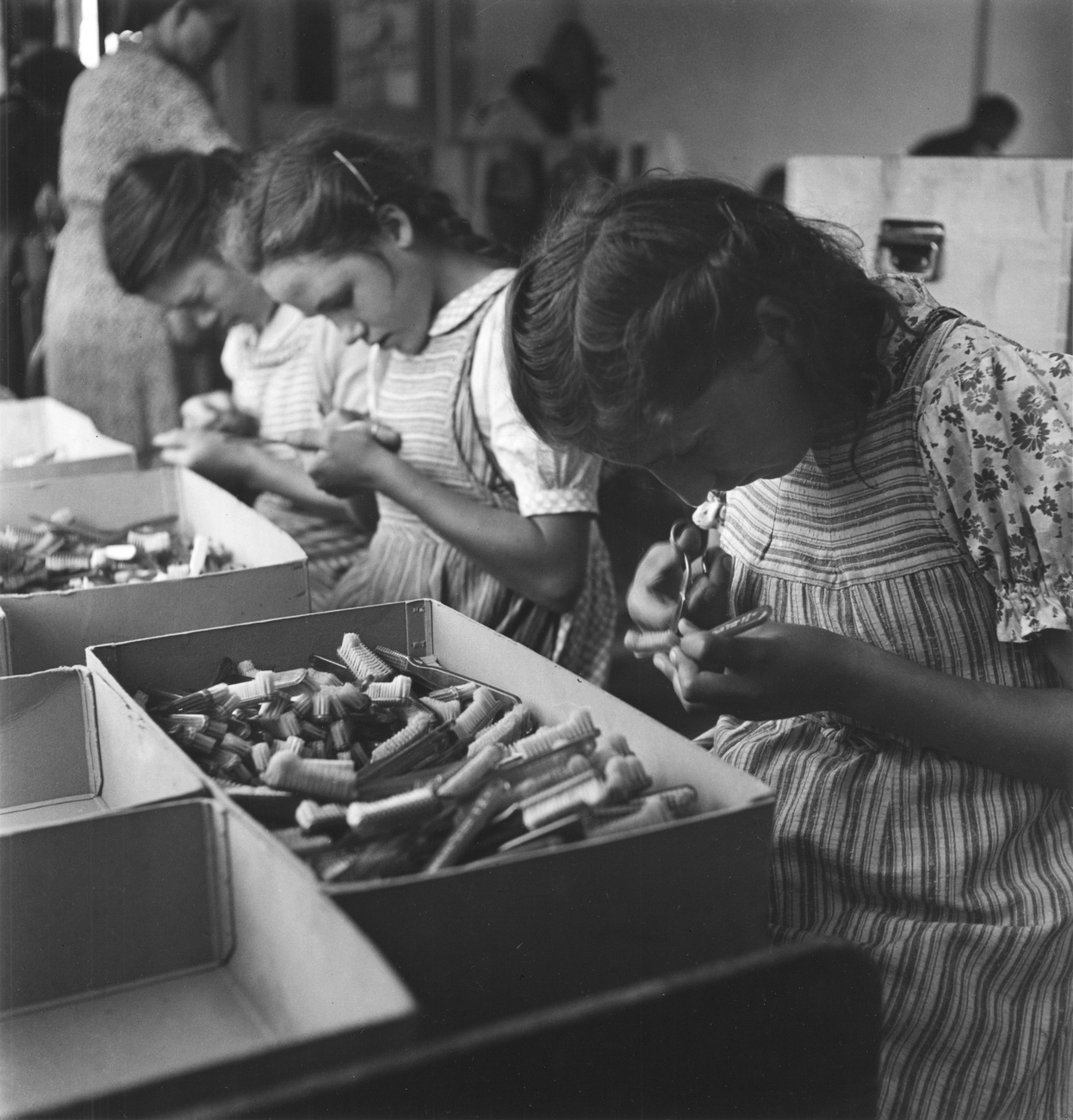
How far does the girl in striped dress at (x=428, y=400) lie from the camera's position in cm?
176

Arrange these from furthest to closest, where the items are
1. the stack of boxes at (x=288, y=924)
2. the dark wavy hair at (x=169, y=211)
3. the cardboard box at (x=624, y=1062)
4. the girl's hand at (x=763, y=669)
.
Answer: the dark wavy hair at (x=169, y=211) < the girl's hand at (x=763, y=669) < the stack of boxes at (x=288, y=924) < the cardboard box at (x=624, y=1062)

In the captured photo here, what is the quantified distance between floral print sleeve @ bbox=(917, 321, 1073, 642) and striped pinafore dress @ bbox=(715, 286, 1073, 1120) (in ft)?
0.12

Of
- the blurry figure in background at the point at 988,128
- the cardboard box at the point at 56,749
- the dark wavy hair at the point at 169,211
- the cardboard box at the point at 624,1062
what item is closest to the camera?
the cardboard box at the point at 624,1062

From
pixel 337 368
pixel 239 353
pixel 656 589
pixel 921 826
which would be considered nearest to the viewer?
pixel 921 826

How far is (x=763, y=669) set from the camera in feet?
3.28

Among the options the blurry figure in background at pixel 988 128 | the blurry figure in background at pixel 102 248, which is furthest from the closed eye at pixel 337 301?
the blurry figure in background at pixel 988 128

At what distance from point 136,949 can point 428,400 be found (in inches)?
44.0

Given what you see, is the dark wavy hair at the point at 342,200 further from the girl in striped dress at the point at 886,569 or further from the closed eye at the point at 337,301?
the girl in striped dress at the point at 886,569

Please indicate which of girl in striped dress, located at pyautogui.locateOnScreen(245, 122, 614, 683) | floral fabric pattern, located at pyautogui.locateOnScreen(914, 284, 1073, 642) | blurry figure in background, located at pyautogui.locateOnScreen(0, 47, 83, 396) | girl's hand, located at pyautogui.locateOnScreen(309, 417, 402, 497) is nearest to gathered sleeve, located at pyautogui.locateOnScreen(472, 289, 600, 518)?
girl in striped dress, located at pyautogui.locateOnScreen(245, 122, 614, 683)

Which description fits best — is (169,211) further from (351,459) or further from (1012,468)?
(1012,468)

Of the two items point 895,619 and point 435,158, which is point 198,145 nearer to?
point 895,619

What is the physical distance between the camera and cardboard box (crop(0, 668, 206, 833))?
3.90 feet

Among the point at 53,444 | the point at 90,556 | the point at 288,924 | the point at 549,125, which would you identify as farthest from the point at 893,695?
the point at 549,125

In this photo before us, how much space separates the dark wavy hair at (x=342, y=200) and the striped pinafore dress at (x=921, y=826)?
0.95 m
